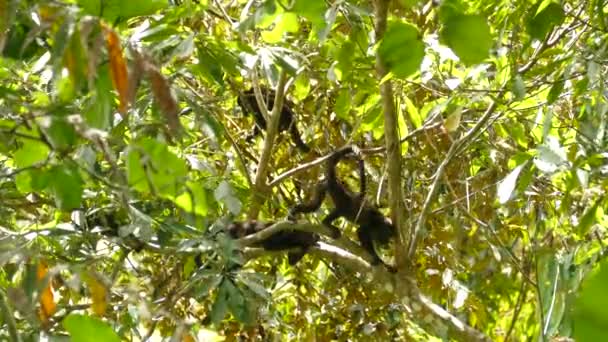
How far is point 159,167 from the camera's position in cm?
98

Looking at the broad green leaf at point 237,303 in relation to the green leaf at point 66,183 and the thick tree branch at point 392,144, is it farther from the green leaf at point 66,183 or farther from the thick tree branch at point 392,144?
the green leaf at point 66,183

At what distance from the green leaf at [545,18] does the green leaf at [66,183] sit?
982 mm

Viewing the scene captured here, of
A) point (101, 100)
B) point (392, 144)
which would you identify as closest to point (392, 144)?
point (392, 144)

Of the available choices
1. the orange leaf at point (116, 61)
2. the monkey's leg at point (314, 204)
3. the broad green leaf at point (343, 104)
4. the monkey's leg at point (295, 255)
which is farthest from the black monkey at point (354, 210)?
the orange leaf at point (116, 61)

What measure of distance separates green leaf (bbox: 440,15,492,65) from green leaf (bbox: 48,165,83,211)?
613mm

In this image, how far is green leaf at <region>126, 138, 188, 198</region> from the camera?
0.95m

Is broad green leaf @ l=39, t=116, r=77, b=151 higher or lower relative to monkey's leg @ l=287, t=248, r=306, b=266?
lower

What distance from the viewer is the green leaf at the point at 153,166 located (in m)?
0.95

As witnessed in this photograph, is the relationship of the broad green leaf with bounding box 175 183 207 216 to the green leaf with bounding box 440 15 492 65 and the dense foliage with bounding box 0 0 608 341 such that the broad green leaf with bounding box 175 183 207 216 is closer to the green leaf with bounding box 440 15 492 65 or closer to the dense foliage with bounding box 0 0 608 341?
the dense foliage with bounding box 0 0 608 341

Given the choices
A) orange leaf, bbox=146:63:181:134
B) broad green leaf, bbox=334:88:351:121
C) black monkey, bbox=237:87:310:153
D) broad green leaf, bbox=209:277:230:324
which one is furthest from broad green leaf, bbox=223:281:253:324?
orange leaf, bbox=146:63:181:134

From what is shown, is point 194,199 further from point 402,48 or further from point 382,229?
point 382,229

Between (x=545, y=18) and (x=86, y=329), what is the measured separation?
1288 millimetres

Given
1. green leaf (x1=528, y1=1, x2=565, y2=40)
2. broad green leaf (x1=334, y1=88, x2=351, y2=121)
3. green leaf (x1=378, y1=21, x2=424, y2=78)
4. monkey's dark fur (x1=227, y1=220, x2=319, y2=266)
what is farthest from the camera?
monkey's dark fur (x1=227, y1=220, x2=319, y2=266)

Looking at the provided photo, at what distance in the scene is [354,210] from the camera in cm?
284
